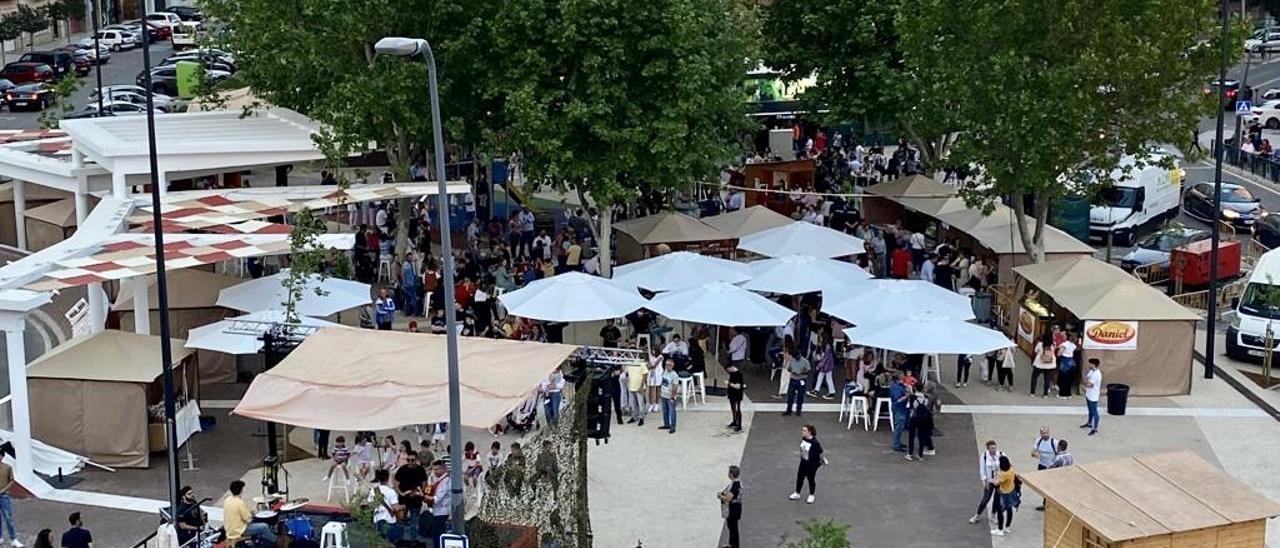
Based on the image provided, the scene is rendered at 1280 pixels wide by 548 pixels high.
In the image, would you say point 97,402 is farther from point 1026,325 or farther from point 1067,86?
point 1067,86

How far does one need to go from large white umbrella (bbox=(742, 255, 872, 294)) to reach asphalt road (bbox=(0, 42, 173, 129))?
33666mm

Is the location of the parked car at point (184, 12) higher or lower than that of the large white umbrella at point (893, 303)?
higher

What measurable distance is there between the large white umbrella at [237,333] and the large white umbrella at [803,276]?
8181 millimetres

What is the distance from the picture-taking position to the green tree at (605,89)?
108 ft

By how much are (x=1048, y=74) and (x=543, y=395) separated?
472 inches

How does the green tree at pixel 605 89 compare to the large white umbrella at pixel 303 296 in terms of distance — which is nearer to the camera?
the large white umbrella at pixel 303 296

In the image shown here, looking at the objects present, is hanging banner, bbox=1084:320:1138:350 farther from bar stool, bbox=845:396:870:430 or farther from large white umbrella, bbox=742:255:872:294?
bar stool, bbox=845:396:870:430

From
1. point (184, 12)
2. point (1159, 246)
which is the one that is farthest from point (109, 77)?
point (1159, 246)

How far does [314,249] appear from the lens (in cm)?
2695

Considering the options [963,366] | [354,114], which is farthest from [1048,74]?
[354,114]

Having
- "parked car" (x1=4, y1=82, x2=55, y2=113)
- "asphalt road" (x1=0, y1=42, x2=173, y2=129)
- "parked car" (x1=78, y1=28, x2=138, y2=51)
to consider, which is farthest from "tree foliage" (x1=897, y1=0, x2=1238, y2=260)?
"parked car" (x1=78, y1=28, x2=138, y2=51)

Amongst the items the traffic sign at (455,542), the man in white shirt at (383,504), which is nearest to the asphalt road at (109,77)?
the man in white shirt at (383,504)

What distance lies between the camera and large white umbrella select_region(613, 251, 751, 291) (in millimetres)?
30000

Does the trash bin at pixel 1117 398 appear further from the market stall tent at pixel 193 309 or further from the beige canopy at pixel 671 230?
the market stall tent at pixel 193 309
